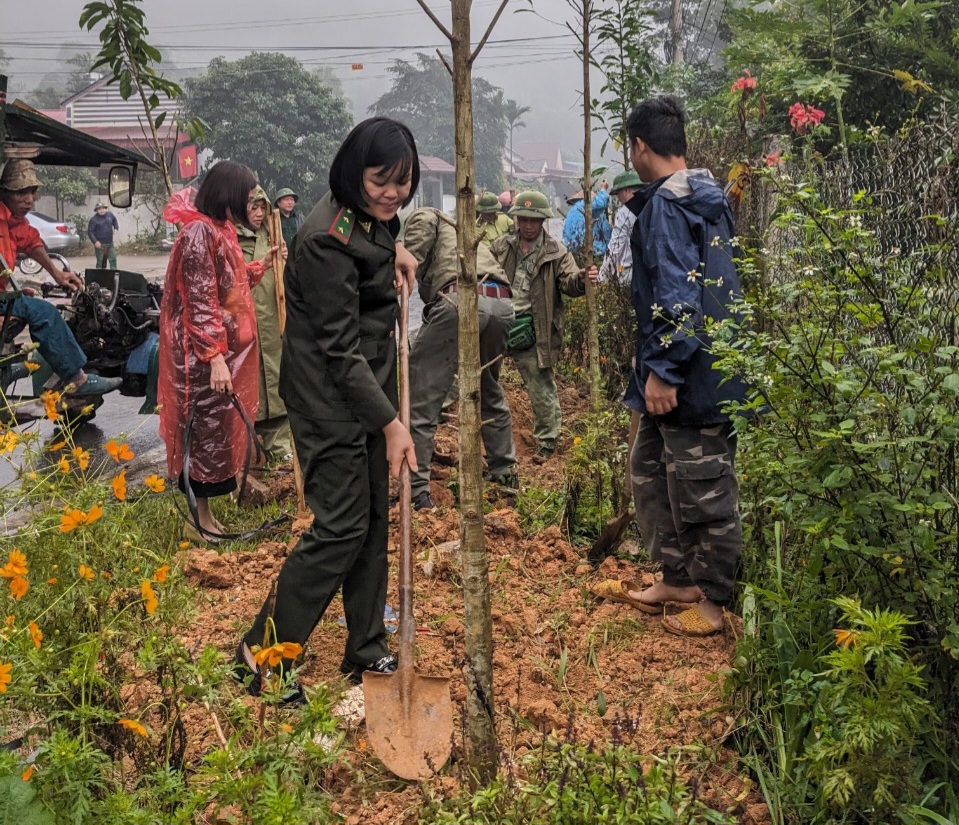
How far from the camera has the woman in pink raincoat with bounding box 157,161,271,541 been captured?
5.06 m

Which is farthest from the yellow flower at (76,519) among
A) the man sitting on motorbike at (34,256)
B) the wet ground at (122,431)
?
the man sitting on motorbike at (34,256)

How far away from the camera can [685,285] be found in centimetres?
375

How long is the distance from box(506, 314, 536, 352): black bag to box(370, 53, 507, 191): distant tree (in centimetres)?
5798

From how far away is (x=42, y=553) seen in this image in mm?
3242

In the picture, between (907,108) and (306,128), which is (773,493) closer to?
(907,108)

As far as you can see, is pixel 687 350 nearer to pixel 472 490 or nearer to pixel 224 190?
pixel 472 490

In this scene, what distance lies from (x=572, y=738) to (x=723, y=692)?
72 centimetres

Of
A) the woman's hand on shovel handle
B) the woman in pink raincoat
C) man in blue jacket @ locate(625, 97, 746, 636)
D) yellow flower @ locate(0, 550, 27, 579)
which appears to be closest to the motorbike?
the woman in pink raincoat

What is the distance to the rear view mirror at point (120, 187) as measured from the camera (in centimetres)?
782

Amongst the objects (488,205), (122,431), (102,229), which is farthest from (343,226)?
(102,229)

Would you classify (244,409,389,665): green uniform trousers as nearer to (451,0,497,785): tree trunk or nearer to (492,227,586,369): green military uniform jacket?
(451,0,497,785): tree trunk

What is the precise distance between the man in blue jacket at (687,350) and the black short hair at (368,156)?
39.6 inches

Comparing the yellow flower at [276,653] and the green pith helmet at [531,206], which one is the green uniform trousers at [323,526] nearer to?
the yellow flower at [276,653]

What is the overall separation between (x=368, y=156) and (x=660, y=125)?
4.18 feet
